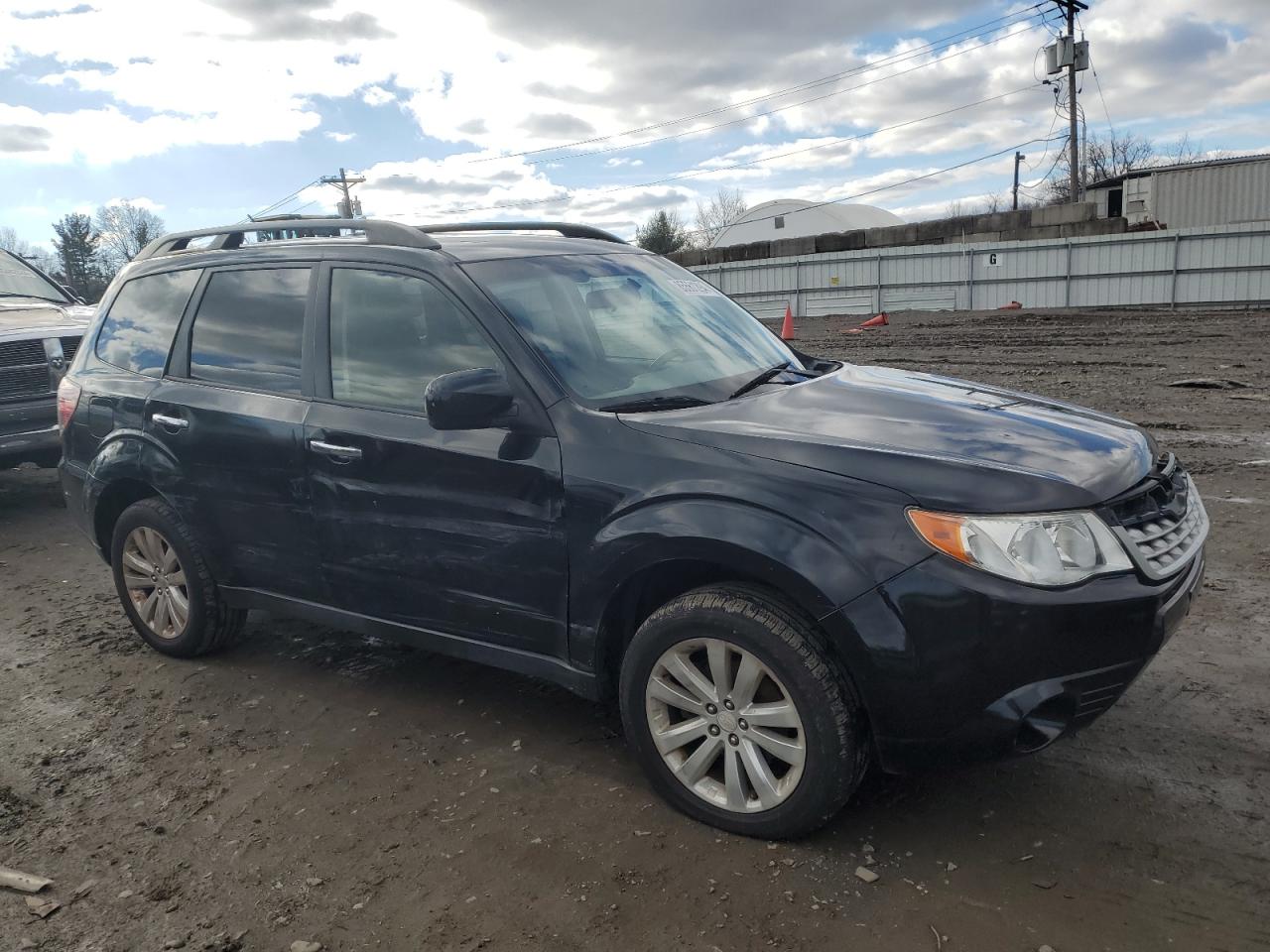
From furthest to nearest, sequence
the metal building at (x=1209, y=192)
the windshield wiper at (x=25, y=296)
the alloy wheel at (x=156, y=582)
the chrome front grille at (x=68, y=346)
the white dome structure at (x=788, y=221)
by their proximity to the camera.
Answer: the white dome structure at (x=788, y=221)
the metal building at (x=1209, y=192)
the windshield wiper at (x=25, y=296)
the chrome front grille at (x=68, y=346)
the alloy wheel at (x=156, y=582)

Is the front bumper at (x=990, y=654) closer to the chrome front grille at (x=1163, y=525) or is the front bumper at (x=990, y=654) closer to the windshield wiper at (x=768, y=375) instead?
the chrome front grille at (x=1163, y=525)

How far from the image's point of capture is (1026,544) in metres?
2.64

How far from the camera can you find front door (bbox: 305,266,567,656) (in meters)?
3.34

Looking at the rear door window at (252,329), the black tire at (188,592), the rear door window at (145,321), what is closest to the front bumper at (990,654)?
the rear door window at (252,329)

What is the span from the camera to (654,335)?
3.91 m

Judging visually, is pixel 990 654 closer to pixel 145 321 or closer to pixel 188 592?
pixel 188 592

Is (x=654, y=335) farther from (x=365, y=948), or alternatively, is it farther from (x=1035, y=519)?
(x=365, y=948)

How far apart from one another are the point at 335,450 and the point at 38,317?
643cm

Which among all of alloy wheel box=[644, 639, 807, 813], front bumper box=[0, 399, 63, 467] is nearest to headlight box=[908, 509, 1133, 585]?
alloy wheel box=[644, 639, 807, 813]

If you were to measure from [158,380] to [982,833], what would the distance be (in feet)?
12.9

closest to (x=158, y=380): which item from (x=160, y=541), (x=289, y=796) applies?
(x=160, y=541)

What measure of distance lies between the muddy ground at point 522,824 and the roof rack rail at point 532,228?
1.95 meters

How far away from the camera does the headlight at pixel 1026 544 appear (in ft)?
8.61

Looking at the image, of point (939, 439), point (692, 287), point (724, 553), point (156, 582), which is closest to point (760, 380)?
point (692, 287)
